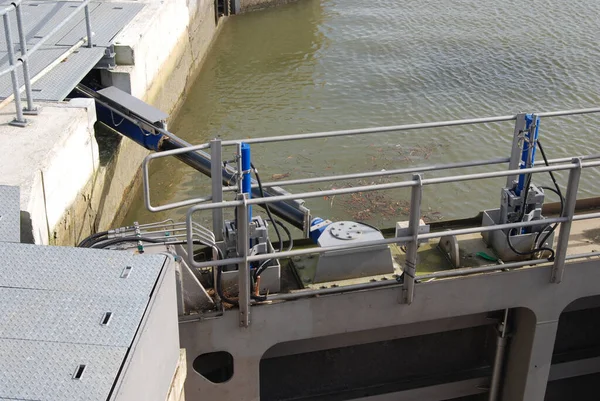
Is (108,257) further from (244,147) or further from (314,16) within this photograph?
(314,16)

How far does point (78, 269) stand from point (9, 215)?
760mm

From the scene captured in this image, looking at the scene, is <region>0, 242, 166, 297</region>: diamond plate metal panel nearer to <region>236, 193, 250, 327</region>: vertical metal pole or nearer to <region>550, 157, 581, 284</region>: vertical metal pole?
<region>236, 193, 250, 327</region>: vertical metal pole

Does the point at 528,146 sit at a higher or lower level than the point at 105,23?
higher

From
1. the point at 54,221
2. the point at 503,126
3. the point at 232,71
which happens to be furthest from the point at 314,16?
the point at 54,221

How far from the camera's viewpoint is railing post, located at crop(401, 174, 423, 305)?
4902 mm

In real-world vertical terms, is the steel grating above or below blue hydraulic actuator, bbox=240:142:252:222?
below

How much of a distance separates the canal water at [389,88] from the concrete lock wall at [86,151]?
2.11 feet

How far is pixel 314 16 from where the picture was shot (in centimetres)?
1689

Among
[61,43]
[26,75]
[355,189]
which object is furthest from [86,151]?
[355,189]

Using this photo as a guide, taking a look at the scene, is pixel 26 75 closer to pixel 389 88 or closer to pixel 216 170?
pixel 216 170

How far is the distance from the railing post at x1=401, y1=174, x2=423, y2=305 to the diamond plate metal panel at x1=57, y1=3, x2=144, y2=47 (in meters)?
5.14

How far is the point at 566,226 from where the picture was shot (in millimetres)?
5277

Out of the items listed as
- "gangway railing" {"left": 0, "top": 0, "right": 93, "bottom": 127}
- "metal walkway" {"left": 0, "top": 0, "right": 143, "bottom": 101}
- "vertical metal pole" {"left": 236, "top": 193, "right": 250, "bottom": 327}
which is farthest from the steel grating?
"vertical metal pole" {"left": 236, "top": 193, "right": 250, "bottom": 327}

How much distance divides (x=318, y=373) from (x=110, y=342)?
2967 mm
